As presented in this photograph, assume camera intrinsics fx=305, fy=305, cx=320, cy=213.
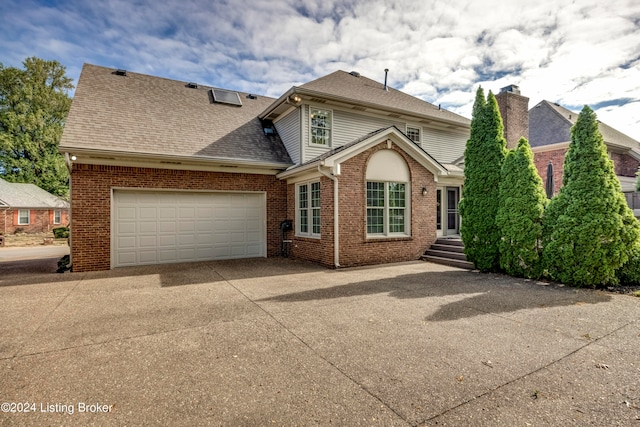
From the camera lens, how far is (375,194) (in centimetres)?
970

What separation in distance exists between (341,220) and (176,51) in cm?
837

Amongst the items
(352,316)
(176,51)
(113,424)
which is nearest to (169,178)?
(176,51)

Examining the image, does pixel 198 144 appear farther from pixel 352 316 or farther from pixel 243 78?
pixel 352 316

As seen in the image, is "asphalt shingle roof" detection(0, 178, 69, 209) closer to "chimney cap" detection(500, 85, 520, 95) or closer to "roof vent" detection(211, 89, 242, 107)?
"roof vent" detection(211, 89, 242, 107)

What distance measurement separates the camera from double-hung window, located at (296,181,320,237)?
9.91m

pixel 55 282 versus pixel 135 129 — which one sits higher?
pixel 135 129

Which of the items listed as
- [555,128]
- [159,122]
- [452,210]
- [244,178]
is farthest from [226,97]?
[555,128]

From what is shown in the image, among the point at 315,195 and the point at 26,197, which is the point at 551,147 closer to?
the point at 315,195

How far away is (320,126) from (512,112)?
31.7 feet

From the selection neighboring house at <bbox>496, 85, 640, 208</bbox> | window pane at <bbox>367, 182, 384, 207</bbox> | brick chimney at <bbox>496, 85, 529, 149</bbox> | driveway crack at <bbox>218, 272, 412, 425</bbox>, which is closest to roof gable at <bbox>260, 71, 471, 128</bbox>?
brick chimney at <bbox>496, 85, 529, 149</bbox>

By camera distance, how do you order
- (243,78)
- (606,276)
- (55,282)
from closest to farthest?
1. (606,276)
2. (55,282)
3. (243,78)

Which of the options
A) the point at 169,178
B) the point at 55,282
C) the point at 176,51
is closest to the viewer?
the point at 55,282

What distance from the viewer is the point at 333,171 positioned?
873 centimetres

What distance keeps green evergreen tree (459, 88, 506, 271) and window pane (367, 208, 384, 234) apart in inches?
94.3
